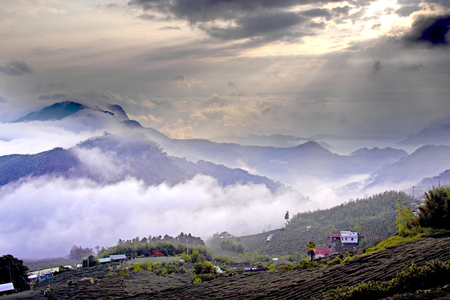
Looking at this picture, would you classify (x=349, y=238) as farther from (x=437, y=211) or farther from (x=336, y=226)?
(x=437, y=211)

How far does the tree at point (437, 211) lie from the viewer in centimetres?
3853

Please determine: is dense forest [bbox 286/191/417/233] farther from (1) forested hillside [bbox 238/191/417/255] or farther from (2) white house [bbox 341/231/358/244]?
(2) white house [bbox 341/231/358/244]

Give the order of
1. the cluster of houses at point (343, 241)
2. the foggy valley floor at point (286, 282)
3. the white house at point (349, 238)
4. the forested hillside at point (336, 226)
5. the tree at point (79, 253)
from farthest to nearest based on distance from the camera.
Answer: the tree at point (79, 253)
the forested hillside at point (336, 226)
the white house at point (349, 238)
the cluster of houses at point (343, 241)
the foggy valley floor at point (286, 282)

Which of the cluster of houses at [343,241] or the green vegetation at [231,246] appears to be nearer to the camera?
the cluster of houses at [343,241]

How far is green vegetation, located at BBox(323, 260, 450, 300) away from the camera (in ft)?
65.9

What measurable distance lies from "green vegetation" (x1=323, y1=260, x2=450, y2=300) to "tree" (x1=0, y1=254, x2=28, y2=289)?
5178 centimetres

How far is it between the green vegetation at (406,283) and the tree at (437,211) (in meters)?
19.7

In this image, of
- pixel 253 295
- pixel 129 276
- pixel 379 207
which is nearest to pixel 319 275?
pixel 253 295

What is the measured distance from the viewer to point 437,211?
1566 inches

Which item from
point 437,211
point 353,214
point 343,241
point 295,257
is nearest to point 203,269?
point 437,211

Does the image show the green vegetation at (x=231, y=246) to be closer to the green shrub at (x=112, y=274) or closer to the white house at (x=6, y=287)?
the green shrub at (x=112, y=274)

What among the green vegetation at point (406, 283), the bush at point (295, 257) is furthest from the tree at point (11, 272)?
the bush at point (295, 257)

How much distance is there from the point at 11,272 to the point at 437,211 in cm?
5789

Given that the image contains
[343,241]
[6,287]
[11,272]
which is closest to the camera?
[6,287]
